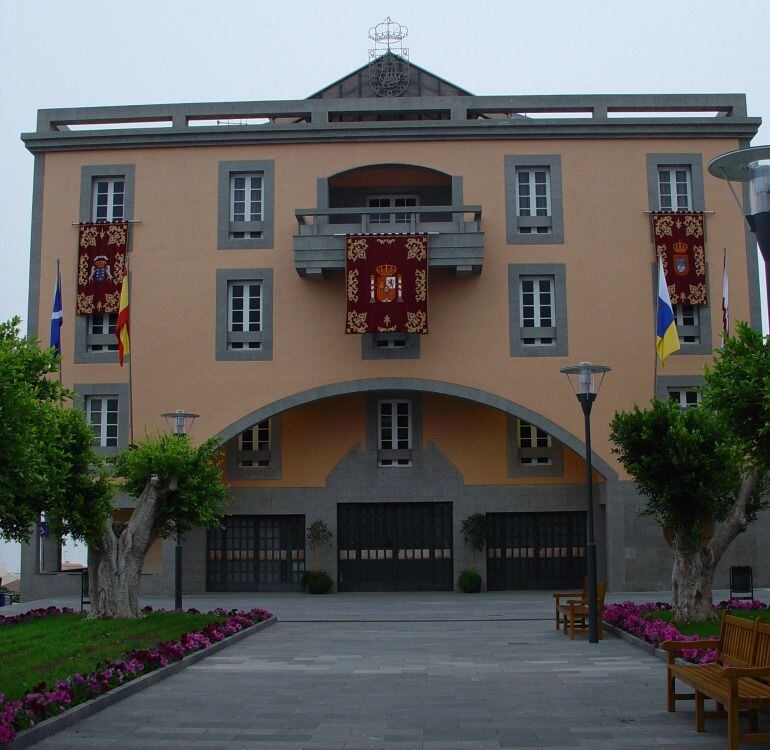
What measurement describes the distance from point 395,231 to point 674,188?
915 centimetres

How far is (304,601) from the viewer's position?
98.1 ft

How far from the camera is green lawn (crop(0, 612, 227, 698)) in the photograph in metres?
12.9

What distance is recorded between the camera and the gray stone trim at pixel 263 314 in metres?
32.2

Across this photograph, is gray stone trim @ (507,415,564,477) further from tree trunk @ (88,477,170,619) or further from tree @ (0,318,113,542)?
tree @ (0,318,113,542)

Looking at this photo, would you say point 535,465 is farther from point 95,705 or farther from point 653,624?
point 95,705

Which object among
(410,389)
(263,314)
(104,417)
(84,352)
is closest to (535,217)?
(410,389)

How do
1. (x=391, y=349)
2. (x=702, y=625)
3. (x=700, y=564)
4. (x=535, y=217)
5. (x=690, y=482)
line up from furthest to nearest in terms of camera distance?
1. (x=535, y=217)
2. (x=391, y=349)
3. (x=700, y=564)
4. (x=690, y=482)
5. (x=702, y=625)

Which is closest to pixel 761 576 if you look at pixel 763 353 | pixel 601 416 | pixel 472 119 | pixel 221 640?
pixel 601 416

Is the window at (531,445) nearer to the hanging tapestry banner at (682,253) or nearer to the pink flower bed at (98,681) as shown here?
the hanging tapestry banner at (682,253)

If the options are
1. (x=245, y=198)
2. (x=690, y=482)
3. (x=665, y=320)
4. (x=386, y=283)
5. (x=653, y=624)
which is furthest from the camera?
(x=245, y=198)

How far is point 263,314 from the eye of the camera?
32281mm

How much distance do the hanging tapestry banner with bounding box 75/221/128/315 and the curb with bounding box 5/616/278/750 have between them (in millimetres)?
17513

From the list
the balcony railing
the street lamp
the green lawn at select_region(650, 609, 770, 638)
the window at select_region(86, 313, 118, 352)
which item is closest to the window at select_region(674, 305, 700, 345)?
the balcony railing

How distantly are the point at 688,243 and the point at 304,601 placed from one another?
16150 mm
